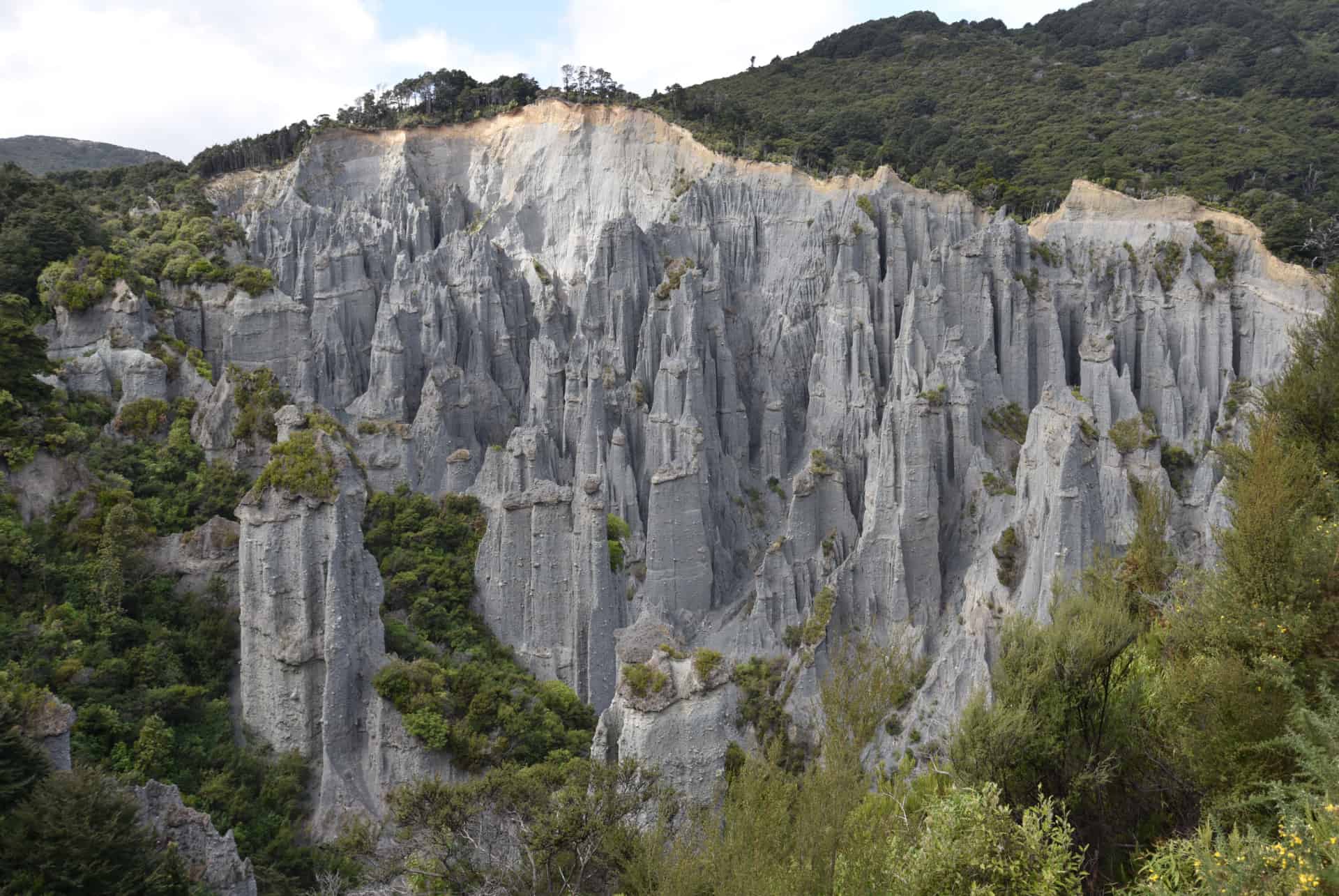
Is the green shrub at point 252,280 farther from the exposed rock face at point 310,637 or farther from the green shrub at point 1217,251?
the green shrub at point 1217,251

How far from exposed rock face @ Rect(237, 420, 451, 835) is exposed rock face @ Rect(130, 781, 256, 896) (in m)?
5.05

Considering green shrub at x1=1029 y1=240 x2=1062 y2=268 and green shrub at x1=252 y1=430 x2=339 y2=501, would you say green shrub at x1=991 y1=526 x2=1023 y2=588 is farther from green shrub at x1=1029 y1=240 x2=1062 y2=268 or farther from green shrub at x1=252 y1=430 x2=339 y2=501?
green shrub at x1=1029 y1=240 x2=1062 y2=268

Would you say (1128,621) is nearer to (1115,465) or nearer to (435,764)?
(435,764)

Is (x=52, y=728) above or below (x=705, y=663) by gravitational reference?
below

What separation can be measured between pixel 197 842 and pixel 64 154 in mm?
98446

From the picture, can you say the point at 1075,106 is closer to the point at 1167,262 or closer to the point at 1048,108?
the point at 1048,108

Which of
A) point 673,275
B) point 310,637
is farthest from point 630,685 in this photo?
point 673,275

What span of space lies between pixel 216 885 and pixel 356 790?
17.8 ft

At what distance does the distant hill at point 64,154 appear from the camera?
85250 mm

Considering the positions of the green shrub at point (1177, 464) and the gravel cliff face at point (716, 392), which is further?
the green shrub at point (1177, 464)

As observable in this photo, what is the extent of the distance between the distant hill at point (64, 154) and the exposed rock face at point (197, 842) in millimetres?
84238

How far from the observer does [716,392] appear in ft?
127

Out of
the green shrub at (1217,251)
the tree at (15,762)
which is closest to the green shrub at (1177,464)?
the green shrub at (1217,251)

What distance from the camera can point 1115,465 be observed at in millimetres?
31391
